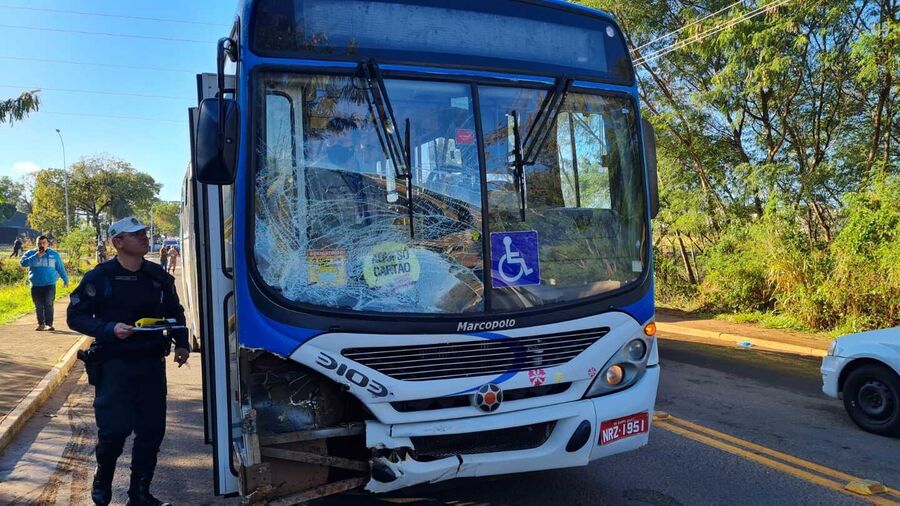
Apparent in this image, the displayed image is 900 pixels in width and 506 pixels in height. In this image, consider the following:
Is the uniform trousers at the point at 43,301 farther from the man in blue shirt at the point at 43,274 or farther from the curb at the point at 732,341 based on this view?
the curb at the point at 732,341

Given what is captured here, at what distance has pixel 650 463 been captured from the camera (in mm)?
4828

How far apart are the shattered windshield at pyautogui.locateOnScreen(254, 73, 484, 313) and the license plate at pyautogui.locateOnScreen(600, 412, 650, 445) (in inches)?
41.5

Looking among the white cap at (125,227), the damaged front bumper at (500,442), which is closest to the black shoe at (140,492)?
the white cap at (125,227)

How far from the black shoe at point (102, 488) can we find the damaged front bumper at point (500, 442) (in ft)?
6.35

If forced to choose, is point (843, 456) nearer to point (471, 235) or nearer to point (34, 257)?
point (471, 235)

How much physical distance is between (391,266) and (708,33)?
12.3 metres

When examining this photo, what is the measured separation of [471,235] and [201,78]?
5.83 feet

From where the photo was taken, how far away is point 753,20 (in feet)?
40.5

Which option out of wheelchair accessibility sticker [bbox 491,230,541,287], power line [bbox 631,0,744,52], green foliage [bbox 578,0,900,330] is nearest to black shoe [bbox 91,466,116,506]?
wheelchair accessibility sticker [bbox 491,230,541,287]

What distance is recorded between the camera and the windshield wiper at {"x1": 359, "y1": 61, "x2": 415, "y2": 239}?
3.37m

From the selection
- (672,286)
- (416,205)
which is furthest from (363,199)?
(672,286)

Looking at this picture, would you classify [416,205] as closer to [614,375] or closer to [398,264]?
[398,264]

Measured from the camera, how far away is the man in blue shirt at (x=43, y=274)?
1118cm

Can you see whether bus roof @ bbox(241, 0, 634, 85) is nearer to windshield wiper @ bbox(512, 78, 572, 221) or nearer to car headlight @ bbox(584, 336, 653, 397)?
windshield wiper @ bbox(512, 78, 572, 221)
